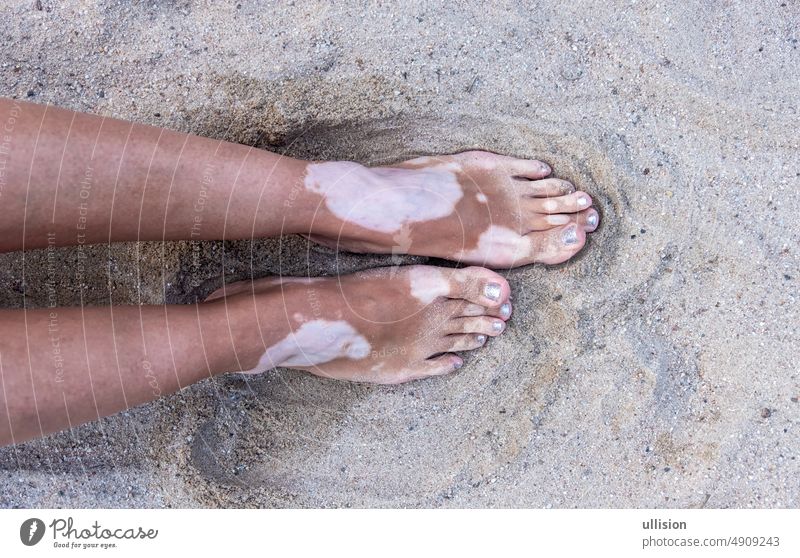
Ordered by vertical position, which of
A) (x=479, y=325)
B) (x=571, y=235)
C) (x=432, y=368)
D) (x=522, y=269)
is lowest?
(x=432, y=368)

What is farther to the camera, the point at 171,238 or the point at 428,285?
the point at 428,285

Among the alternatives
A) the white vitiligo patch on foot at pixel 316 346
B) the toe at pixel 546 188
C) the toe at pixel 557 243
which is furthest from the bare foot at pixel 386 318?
the toe at pixel 546 188

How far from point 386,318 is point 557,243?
0.42 metres

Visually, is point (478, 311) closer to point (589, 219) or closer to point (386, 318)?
point (386, 318)

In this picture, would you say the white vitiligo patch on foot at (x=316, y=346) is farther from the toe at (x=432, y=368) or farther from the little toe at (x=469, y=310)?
the little toe at (x=469, y=310)

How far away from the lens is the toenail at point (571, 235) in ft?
4.74

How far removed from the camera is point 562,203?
4.79ft

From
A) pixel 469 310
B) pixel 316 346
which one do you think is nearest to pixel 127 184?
pixel 316 346

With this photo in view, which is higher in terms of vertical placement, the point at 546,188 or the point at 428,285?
the point at 546,188

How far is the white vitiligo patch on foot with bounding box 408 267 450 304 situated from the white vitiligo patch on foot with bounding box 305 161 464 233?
0.43 ft

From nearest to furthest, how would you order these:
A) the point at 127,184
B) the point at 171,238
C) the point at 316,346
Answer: the point at 127,184, the point at 171,238, the point at 316,346

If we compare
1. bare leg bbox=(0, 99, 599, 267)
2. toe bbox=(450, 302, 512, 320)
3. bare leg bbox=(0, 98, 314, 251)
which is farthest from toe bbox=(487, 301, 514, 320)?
bare leg bbox=(0, 98, 314, 251)

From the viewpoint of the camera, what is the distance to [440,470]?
58.0 inches
